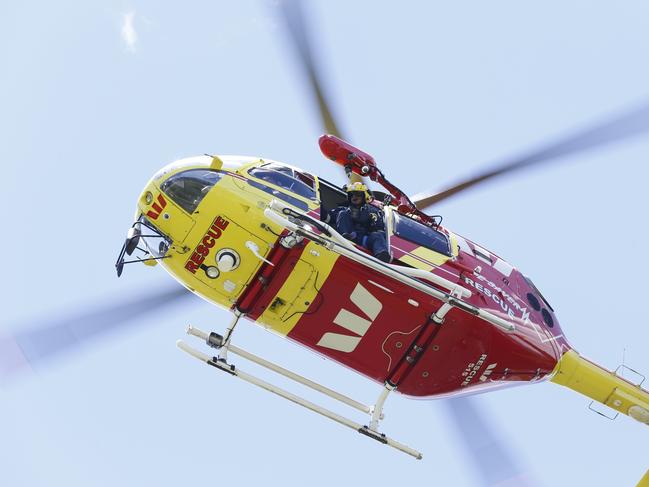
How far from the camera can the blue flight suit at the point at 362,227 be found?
1259 centimetres

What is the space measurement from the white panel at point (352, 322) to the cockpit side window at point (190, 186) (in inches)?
92.3

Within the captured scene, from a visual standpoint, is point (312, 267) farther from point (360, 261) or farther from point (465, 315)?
point (465, 315)

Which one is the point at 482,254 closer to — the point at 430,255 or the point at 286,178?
the point at 430,255

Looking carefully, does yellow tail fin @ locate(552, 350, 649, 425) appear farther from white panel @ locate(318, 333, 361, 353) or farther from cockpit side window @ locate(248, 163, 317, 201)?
cockpit side window @ locate(248, 163, 317, 201)

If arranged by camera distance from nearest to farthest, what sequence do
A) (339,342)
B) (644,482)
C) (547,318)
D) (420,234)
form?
(339,342)
(420,234)
(547,318)
(644,482)

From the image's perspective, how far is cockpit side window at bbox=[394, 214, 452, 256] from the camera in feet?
43.1

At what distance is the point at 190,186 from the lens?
12516 millimetres

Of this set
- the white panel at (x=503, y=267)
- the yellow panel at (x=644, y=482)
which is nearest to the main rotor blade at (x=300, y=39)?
the white panel at (x=503, y=267)

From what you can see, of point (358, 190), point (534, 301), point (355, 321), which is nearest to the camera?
point (358, 190)

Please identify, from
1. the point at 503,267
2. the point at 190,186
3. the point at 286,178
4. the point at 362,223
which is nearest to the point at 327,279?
the point at 362,223

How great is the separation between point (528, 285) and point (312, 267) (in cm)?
368

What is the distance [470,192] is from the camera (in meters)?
14.0

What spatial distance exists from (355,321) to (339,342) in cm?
45

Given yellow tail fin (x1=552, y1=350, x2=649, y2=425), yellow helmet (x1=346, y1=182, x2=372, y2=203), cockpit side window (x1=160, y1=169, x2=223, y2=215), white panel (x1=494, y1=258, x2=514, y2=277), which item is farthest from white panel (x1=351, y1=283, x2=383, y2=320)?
yellow tail fin (x1=552, y1=350, x2=649, y2=425)
